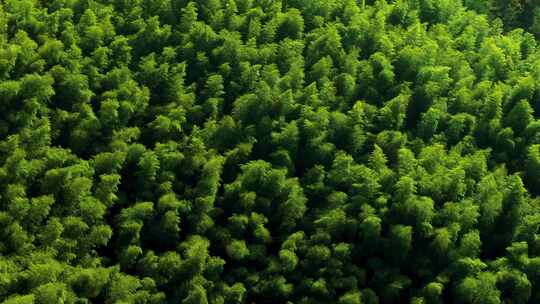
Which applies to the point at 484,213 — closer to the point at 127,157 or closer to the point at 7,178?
the point at 127,157

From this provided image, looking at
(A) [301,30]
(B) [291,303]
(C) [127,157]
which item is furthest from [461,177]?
(C) [127,157]

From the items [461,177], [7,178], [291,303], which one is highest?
[461,177]

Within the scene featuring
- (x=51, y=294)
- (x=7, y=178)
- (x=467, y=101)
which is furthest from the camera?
(x=467, y=101)

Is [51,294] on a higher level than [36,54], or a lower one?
lower

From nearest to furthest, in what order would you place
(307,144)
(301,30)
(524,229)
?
1. (524,229)
2. (307,144)
3. (301,30)

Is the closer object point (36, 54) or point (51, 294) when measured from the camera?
point (51, 294)

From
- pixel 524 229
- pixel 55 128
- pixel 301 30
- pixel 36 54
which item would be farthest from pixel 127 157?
pixel 524 229
